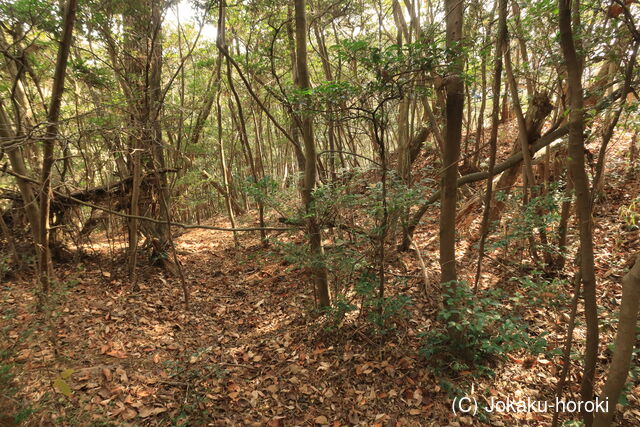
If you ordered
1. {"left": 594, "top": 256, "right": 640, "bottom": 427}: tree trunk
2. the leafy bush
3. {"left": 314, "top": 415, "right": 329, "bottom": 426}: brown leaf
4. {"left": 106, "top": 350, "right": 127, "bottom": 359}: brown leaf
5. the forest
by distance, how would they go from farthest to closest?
{"left": 106, "top": 350, "right": 127, "bottom": 359}: brown leaf → {"left": 314, "top": 415, "right": 329, "bottom": 426}: brown leaf → the leafy bush → the forest → {"left": 594, "top": 256, "right": 640, "bottom": 427}: tree trunk

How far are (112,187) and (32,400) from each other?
183 inches

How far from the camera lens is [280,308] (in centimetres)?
590

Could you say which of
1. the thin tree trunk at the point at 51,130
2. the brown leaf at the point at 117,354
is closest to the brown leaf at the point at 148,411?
the brown leaf at the point at 117,354

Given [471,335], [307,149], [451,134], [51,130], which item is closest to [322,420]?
[471,335]

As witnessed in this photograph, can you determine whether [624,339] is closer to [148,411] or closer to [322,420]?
[322,420]

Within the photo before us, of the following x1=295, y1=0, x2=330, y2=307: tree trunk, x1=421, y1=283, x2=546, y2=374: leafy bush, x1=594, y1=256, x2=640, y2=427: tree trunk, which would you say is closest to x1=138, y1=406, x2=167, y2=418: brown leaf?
x1=295, y1=0, x2=330, y2=307: tree trunk

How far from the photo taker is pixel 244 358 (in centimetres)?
455

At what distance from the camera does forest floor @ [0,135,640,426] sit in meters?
3.38

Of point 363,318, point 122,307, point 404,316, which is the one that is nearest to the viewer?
point 404,316

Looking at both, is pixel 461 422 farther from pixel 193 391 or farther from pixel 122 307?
pixel 122 307

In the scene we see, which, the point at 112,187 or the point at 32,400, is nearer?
the point at 32,400

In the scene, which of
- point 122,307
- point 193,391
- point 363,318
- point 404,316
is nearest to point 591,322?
point 404,316

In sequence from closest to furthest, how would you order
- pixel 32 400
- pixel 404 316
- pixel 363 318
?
pixel 32 400
pixel 404 316
pixel 363 318

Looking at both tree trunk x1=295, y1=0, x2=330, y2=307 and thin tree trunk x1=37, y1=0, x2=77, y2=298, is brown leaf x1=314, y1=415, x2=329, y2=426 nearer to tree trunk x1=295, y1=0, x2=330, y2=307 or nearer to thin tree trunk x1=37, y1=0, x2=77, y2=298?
tree trunk x1=295, y1=0, x2=330, y2=307
